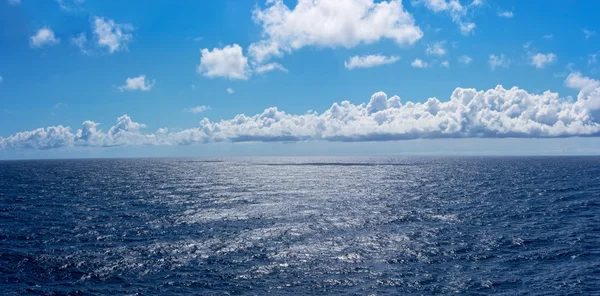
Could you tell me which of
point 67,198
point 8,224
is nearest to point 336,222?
point 8,224

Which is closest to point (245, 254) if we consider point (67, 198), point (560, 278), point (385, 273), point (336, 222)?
point (385, 273)

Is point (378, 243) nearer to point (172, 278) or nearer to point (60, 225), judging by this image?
point (172, 278)

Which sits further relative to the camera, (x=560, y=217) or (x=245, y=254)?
(x=560, y=217)

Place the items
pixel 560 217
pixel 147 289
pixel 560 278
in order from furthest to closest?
pixel 560 217 → pixel 560 278 → pixel 147 289

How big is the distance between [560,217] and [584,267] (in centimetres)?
3371

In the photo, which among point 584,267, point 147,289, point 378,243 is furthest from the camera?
point 378,243

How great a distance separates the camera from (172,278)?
45.1 meters

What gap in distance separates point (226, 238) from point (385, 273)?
2695cm

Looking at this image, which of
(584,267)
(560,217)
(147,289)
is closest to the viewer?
(147,289)

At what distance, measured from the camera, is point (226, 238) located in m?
61.8

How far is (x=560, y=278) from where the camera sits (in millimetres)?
45062

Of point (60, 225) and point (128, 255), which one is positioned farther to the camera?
point (60, 225)

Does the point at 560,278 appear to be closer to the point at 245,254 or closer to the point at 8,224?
the point at 245,254

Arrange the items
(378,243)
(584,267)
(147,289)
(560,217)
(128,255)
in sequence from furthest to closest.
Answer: (560,217), (378,243), (128,255), (584,267), (147,289)
